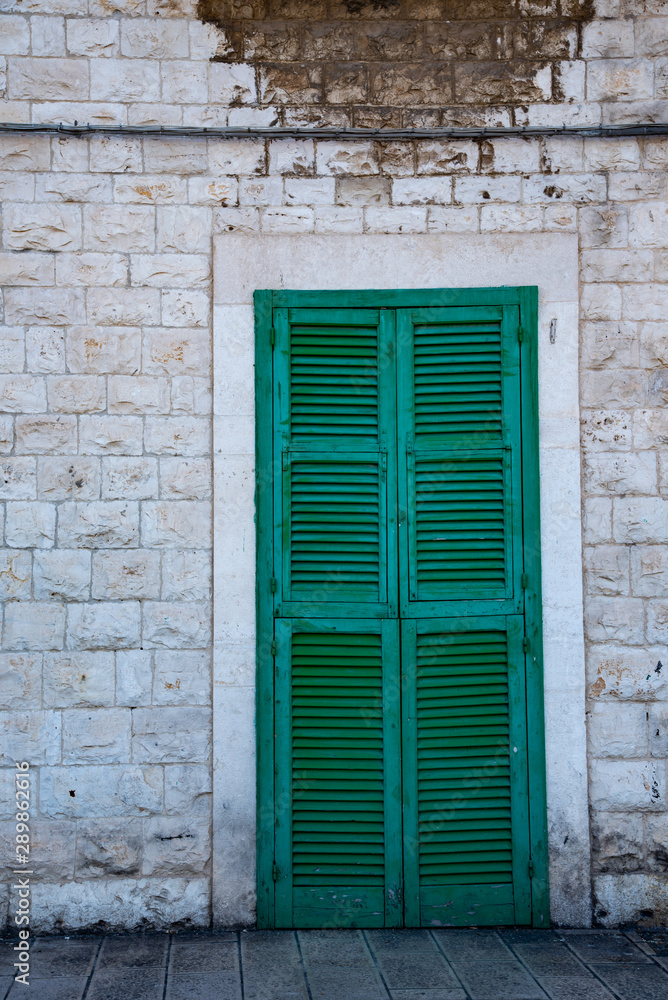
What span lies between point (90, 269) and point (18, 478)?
1.01 m

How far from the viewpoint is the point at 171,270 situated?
3.76 metres

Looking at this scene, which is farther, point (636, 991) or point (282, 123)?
point (282, 123)

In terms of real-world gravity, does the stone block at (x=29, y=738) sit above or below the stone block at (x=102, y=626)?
below

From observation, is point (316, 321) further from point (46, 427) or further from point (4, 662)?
point (4, 662)

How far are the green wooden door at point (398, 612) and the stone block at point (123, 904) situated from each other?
1.05 ft

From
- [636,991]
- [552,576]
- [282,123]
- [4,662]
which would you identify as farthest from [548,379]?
[4,662]

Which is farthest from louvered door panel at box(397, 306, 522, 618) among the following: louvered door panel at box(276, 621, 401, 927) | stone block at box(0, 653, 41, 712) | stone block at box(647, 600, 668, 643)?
stone block at box(0, 653, 41, 712)

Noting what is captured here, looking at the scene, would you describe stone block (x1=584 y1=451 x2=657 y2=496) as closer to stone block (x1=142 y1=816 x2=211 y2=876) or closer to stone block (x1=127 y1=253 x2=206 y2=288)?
stone block (x1=127 y1=253 x2=206 y2=288)

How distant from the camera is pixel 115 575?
12.2ft

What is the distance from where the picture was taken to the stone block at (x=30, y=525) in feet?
12.1

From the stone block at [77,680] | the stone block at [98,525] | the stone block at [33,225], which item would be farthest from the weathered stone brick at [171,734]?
the stone block at [33,225]

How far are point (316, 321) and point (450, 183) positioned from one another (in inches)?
35.7

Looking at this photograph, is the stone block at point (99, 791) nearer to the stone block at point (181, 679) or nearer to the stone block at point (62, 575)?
the stone block at point (181, 679)

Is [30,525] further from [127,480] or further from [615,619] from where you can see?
[615,619]
